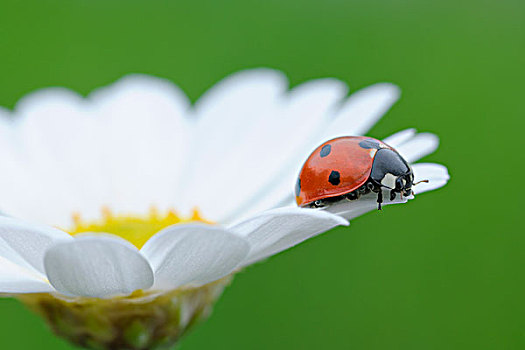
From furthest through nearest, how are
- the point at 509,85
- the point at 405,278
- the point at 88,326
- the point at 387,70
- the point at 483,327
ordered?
1. the point at 387,70
2. the point at 509,85
3. the point at 405,278
4. the point at 483,327
5. the point at 88,326

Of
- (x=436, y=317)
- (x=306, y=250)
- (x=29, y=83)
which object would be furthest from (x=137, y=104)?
(x=436, y=317)

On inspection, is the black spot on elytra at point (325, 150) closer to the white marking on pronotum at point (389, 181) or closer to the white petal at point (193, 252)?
the white marking on pronotum at point (389, 181)

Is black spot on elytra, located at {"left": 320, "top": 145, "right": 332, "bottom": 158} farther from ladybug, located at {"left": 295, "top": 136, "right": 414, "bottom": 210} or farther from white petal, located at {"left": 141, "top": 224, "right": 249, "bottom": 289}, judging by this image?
white petal, located at {"left": 141, "top": 224, "right": 249, "bottom": 289}

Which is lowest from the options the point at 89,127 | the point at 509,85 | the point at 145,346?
the point at 145,346

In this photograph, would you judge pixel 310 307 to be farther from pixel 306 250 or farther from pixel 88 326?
pixel 88 326

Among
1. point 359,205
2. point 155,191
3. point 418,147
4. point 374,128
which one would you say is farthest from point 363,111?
point 374,128

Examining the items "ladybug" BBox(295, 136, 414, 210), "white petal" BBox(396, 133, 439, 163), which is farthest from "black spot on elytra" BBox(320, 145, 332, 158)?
"white petal" BBox(396, 133, 439, 163)

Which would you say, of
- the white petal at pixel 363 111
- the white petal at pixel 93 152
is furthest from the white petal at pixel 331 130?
the white petal at pixel 93 152
